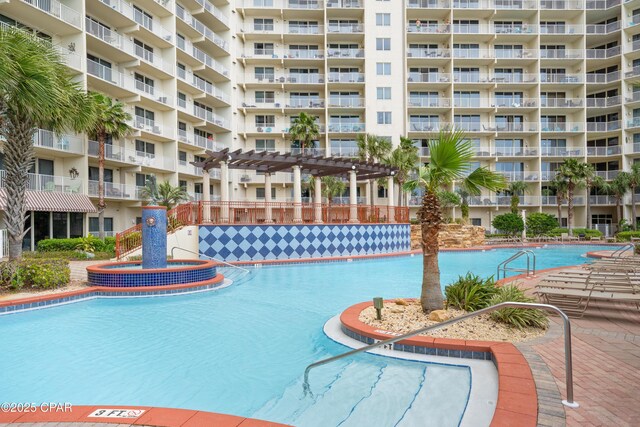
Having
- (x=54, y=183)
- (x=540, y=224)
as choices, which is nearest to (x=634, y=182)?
(x=540, y=224)

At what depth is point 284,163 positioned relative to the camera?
19781 millimetres

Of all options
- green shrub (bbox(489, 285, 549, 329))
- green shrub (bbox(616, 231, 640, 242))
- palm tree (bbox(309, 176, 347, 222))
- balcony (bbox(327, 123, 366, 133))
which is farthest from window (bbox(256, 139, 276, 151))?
green shrub (bbox(489, 285, 549, 329))

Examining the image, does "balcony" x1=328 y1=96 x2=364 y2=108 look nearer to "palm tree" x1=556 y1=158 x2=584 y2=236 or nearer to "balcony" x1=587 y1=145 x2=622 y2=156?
"palm tree" x1=556 y1=158 x2=584 y2=236

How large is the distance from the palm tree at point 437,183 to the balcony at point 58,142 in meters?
23.4

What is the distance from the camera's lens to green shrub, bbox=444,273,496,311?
21.7 feet

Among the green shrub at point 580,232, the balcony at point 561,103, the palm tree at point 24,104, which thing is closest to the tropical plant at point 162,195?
the palm tree at point 24,104

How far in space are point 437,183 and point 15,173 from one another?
37.5ft

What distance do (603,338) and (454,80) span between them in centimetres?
4119

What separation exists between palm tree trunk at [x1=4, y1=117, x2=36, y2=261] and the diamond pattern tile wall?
7.50 metres

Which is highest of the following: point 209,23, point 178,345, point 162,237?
point 209,23

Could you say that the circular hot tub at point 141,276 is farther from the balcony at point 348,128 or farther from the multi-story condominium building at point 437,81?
the balcony at point 348,128

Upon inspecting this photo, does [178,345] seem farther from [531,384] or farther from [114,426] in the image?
[531,384]

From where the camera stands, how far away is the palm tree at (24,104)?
922cm

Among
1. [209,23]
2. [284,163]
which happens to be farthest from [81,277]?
[209,23]
